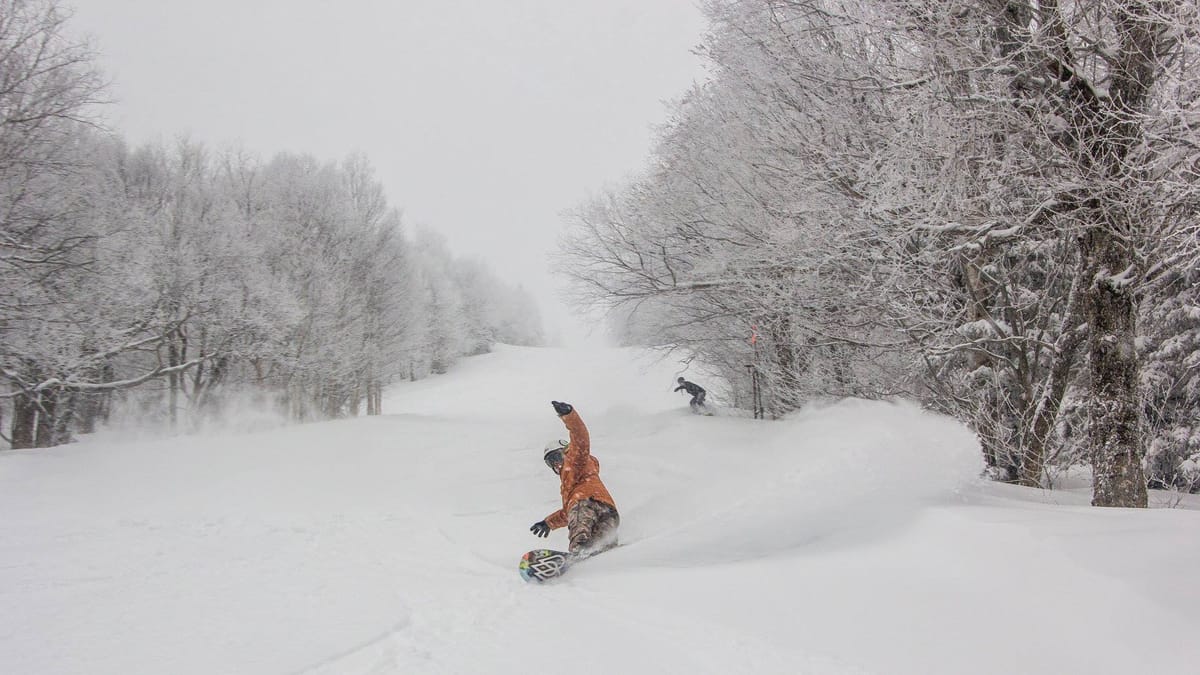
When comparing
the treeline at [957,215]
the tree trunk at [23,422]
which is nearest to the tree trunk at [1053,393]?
the treeline at [957,215]

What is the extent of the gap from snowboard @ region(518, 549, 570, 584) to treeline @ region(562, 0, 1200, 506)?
13.7 ft

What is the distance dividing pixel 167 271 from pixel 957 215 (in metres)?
18.5

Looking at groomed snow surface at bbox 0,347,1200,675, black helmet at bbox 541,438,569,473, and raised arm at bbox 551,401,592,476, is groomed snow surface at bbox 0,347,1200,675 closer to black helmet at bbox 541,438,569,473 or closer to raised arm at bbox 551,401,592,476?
raised arm at bbox 551,401,592,476

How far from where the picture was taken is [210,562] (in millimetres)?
5598

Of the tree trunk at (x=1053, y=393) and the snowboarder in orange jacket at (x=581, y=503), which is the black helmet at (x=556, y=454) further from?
the tree trunk at (x=1053, y=393)

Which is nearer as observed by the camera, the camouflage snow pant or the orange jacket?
the camouflage snow pant

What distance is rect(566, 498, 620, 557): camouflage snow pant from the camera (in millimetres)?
5676

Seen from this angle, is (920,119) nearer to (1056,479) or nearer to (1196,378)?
(1056,479)

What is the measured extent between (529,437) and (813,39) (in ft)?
36.5

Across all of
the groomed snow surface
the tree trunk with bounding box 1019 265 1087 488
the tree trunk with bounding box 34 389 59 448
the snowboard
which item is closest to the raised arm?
the groomed snow surface

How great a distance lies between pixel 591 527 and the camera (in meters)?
5.78

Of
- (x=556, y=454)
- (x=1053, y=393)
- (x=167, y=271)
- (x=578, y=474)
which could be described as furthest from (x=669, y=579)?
(x=167, y=271)

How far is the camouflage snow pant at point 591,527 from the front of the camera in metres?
5.68

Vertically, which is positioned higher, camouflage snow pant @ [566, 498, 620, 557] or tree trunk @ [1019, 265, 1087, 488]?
tree trunk @ [1019, 265, 1087, 488]
